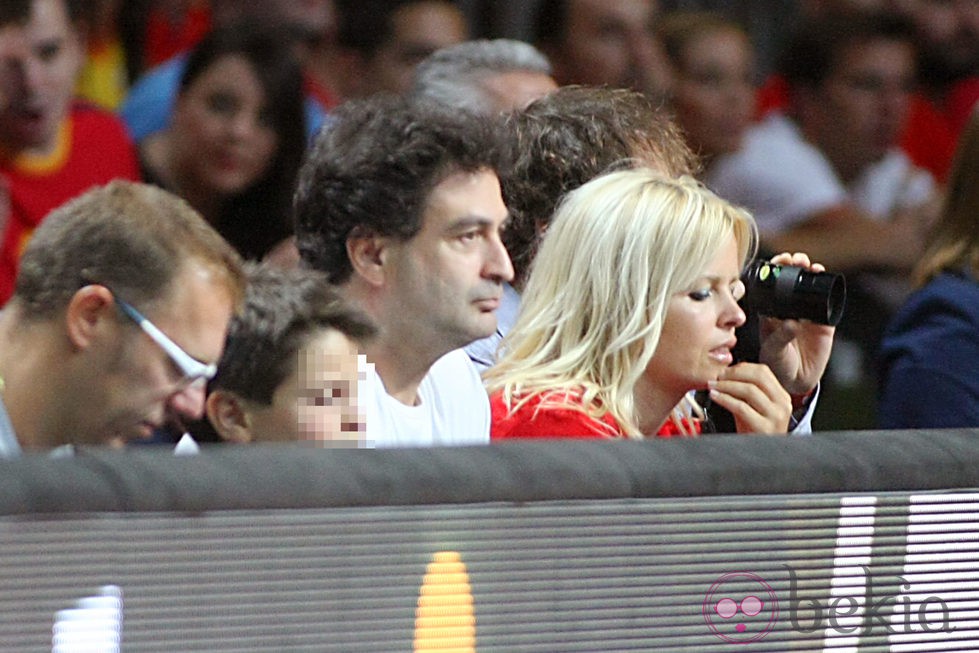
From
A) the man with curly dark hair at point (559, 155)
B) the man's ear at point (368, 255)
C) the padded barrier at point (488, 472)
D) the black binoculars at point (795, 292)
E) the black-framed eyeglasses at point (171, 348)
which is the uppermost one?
the man with curly dark hair at point (559, 155)

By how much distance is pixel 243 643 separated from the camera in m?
1.33

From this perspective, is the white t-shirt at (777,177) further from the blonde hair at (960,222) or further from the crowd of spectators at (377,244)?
the blonde hair at (960,222)

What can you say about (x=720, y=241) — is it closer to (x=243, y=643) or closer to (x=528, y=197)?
(x=528, y=197)

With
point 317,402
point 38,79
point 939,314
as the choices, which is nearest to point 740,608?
point 317,402

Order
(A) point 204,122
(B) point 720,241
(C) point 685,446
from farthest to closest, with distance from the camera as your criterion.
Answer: (A) point 204,122, (B) point 720,241, (C) point 685,446

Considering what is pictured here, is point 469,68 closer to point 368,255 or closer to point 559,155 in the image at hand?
point 559,155

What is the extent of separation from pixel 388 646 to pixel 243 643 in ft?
0.41

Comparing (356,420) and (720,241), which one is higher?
(720,241)

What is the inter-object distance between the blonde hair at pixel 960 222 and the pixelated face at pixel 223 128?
1801 millimetres

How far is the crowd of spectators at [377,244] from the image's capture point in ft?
7.48

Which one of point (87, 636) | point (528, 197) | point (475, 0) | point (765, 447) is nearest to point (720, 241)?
point (528, 197)

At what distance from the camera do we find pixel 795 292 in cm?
268

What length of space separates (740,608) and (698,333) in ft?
3.65

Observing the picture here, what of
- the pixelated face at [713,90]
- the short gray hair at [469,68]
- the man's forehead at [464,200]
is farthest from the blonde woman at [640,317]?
the pixelated face at [713,90]
